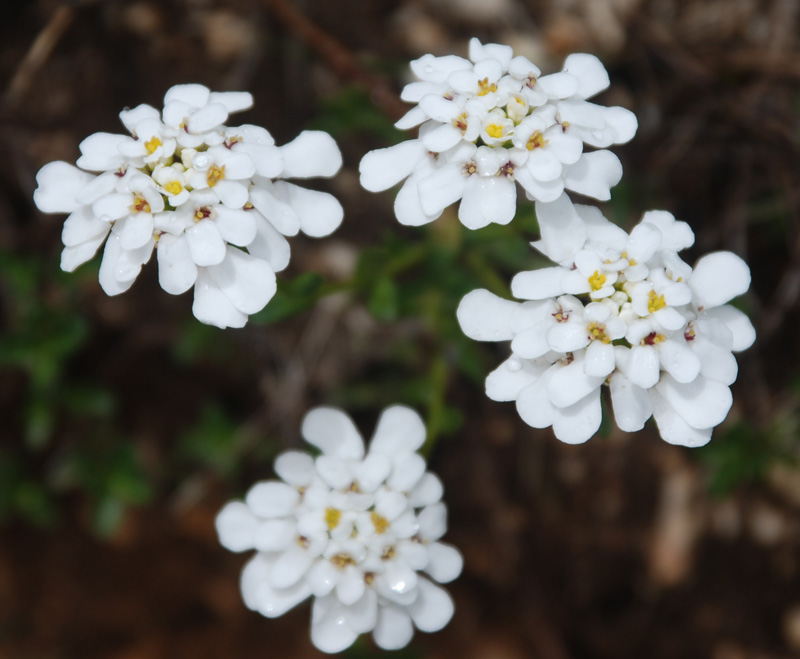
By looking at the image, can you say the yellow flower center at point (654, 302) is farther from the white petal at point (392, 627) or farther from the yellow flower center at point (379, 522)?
the white petal at point (392, 627)

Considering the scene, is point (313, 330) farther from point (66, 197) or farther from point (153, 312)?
point (66, 197)

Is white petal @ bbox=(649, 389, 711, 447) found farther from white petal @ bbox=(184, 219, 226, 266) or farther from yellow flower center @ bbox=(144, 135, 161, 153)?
yellow flower center @ bbox=(144, 135, 161, 153)

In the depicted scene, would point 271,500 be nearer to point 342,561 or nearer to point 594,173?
point 342,561

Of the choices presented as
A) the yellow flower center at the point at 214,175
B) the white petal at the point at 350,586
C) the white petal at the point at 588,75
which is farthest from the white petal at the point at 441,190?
the white petal at the point at 350,586

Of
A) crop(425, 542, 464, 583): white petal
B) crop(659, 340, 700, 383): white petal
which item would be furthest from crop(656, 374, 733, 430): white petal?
crop(425, 542, 464, 583): white petal

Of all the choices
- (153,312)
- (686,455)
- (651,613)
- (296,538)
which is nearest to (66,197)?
(296,538)
